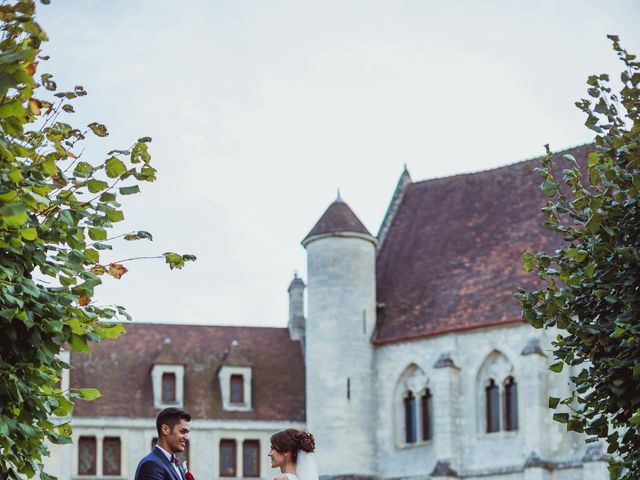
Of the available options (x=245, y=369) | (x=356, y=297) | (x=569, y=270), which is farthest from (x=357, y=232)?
(x=569, y=270)

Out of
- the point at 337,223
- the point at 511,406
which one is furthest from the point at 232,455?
the point at 511,406

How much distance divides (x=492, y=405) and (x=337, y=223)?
8.77 metres

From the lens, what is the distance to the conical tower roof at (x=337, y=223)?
52906 millimetres

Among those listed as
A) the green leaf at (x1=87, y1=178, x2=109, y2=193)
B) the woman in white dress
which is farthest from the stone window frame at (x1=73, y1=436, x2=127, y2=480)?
the woman in white dress

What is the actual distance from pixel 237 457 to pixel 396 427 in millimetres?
5840

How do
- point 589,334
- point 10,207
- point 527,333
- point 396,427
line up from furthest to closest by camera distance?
point 396,427 < point 527,333 < point 589,334 < point 10,207

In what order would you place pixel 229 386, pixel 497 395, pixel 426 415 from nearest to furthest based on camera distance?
1. pixel 497 395
2. pixel 426 415
3. pixel 229 386

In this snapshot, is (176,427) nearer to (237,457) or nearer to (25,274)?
(25,274)

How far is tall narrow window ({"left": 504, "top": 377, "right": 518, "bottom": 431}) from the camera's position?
48.7m

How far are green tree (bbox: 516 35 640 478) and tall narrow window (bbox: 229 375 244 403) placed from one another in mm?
38099

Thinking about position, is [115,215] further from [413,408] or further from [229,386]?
[229,386]

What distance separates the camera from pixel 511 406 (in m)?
48.8

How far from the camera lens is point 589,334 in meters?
15.6

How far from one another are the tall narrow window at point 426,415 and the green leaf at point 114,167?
38.9m
